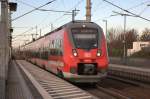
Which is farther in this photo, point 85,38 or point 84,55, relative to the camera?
point 85,38

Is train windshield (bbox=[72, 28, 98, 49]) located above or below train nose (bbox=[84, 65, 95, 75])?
above

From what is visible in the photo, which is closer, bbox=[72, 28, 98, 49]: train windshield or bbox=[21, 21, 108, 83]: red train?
bbox=[21, 21, 108, 83]: red train

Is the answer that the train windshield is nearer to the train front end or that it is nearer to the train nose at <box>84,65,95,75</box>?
the train front end

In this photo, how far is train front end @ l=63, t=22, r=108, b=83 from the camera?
19297 mm

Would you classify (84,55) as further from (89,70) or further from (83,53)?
(89,70)

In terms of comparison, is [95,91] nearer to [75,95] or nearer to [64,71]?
[64,71]

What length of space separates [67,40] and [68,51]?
62 centimetres

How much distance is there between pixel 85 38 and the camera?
20016mm

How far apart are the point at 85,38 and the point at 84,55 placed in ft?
3.26

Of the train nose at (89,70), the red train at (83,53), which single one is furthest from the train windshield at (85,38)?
the train nose at (89,70)

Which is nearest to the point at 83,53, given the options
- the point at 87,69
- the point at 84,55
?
the point at 84,55

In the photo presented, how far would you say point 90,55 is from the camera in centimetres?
1953

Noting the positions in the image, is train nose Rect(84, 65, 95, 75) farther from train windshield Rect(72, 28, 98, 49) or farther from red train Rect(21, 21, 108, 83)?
train windshield Rect(72, 28, 98, 49)

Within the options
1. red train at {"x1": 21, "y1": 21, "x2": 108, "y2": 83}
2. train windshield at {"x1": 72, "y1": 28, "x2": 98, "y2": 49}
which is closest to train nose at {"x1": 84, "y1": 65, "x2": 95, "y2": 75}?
red train at {"x1": 21, "y1": 21, "x2": 108, "y2": 83}
